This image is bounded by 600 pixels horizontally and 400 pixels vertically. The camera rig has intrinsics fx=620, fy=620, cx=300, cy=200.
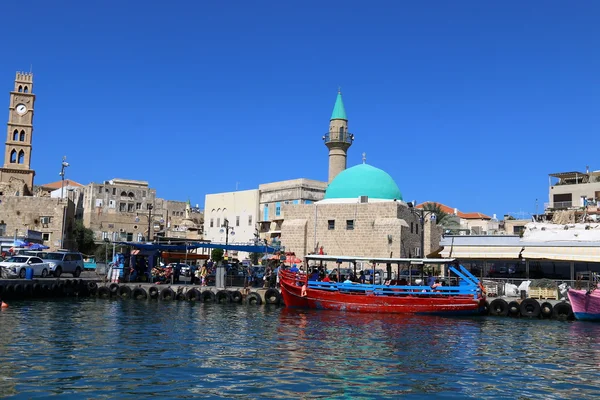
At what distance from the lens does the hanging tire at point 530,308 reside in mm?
23641

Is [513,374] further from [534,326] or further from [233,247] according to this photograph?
[233,247]

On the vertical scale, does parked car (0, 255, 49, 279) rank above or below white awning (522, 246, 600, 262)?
below

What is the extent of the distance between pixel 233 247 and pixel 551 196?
34.4 meters

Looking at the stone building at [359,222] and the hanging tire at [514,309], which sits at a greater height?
the stone building at [359,222]

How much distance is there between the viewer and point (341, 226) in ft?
123

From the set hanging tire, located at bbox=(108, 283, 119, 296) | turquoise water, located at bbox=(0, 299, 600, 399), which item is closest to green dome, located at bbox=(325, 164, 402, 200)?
hanging tire, located at bbox=(108, 283, 119, 296)

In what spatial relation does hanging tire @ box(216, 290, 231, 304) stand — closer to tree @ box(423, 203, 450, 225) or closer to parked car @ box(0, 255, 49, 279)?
parked car @ box(0, 255, 49, 279)

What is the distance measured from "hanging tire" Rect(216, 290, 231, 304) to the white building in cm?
3209

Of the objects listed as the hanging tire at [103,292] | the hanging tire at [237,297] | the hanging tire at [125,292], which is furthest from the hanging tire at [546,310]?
the hanging tire at [103,292]

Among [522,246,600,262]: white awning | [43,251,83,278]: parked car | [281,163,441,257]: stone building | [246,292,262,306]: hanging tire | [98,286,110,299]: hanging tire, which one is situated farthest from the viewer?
[281,163,441,257]: stone building

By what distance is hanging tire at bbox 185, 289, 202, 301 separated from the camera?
92.4ft

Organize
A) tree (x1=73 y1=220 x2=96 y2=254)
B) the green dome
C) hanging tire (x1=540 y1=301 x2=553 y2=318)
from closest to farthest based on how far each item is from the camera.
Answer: hanging tire (x1=540 y1=301 x2=553 y2=318), the green dome, tree (x1=73 y1=220 x2=96 y2=254)

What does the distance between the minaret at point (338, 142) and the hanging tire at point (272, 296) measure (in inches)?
854

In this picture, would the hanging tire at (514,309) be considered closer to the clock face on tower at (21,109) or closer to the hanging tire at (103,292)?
the hanging tire at (103,292)
